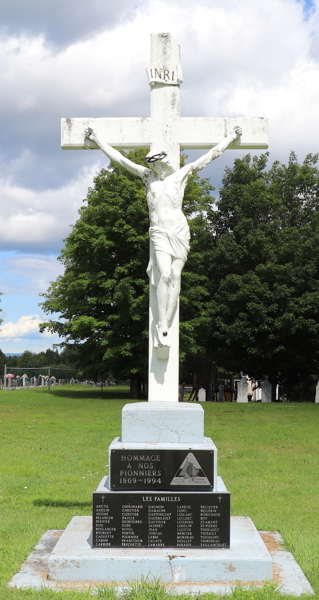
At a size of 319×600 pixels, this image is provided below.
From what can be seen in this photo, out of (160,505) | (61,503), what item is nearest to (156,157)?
(160,505)

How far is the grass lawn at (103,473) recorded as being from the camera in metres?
5.68

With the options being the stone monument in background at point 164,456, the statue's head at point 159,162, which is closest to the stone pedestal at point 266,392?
the stone monument in background at point 164,456

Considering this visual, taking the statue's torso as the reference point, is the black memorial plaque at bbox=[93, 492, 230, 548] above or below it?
below

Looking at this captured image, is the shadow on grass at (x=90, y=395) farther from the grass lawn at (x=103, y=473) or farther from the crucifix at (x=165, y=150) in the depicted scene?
the crucifix at (x=165, y=150)

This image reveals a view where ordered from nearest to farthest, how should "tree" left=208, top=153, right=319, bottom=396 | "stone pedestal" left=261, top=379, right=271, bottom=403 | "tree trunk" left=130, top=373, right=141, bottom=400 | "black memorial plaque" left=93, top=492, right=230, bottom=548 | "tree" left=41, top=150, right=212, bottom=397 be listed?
1. "black memorial plaque" left=93, top=492, right=230, bottom=548
2. "tree" left=41, top=150, right=212, bottom=397
3. "tree" left=208, top=153, right=319, bottom=396
4. "stone pedestal" left=261, top=379, right=271, bottom=403
5. "tree trunk" left=130, top=373, right=141, bottom=400

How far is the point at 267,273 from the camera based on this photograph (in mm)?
27781

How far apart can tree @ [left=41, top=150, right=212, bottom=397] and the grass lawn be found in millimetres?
8586

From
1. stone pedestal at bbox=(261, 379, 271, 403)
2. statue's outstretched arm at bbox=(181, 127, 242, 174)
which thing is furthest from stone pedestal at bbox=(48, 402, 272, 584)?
stone pedestal at bbox=(261, 379, 271, 403)

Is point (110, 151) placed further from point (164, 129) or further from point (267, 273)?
point (267, 273)

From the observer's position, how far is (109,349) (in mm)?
26391

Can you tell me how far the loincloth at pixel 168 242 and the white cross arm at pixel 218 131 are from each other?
1.01 m

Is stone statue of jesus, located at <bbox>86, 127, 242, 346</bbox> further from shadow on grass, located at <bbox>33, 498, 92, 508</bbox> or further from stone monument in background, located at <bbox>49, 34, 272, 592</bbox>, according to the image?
shadow on grass, located at <bbox>33, 498, 92, 508</bbox>

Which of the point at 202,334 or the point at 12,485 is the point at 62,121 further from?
the point at 202,334

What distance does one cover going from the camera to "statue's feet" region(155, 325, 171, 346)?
5750mm
